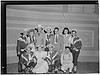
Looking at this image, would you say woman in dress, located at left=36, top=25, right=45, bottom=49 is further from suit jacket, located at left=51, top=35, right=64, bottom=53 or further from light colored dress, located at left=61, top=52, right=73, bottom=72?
light colored dress, located at left=61, top=52, right=73, bottom=72

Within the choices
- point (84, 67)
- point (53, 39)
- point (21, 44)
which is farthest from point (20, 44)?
point (84, 67)

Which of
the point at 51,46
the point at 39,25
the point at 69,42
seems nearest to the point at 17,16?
the point at 39,25

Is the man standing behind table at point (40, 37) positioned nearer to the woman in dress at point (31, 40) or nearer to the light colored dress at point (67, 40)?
the woman in dress at point (31, 40)

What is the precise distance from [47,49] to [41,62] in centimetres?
12

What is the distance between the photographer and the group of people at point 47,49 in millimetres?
1322

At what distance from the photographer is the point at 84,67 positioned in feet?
4.39

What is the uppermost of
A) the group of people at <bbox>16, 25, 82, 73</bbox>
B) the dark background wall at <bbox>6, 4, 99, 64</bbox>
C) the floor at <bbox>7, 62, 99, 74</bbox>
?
the dark background wall at <bbox>6, 4, 99, 64</bbox>

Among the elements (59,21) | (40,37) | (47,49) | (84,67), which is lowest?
(84,67)

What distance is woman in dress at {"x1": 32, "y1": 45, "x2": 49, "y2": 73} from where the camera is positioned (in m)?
1.33

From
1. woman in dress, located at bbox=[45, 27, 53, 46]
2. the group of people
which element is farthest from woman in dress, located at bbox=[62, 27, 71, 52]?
woman in dress, located at bbox=[45, 27, 53, 46]

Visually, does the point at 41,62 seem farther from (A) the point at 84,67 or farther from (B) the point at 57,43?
(A) the point at 84,67

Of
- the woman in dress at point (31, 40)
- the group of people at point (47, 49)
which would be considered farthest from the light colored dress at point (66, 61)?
the woman in dress at point (31, 40)

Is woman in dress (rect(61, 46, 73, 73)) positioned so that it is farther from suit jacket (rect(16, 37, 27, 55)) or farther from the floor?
suit jacket (rect(16, 37, 27, 55))

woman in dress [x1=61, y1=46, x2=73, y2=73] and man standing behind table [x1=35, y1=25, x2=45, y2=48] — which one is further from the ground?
man standing behind table [x1=35, y1=25, x2=45, y2=48]
